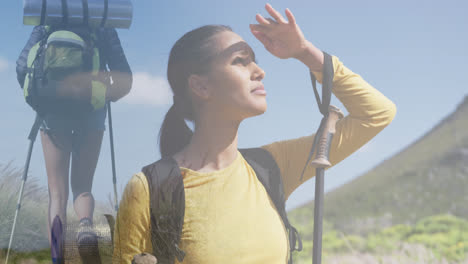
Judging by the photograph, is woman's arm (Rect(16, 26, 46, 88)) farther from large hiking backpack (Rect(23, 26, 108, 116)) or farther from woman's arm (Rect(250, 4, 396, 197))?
woman's arm (Rect(250, 4, 396, 197))

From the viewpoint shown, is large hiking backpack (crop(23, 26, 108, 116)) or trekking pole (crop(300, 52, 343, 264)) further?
trekking pole (crop(300, 52, 343, 264))

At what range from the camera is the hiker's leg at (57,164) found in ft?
4.86

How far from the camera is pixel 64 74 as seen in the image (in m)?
1.45

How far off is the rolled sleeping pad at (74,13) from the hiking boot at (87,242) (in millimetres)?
661

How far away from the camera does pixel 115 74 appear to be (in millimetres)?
1522

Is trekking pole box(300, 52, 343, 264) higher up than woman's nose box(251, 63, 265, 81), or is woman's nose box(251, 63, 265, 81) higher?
woman's nose box(251, 63, 265, 81)

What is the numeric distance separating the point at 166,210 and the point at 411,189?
1207 cm

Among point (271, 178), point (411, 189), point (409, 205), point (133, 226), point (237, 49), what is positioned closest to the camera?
point (133, 226)

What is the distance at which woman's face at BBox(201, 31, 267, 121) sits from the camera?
150 cm

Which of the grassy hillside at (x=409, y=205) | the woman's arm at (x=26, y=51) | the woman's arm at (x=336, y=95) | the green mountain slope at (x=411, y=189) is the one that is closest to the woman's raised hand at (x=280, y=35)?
the woman's arm at (x=336, y=95)

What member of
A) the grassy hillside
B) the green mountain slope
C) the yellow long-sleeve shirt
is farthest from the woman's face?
the green mountain slope

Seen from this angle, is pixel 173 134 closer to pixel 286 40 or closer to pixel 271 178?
pixel 271 178

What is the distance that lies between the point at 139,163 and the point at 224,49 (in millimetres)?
479

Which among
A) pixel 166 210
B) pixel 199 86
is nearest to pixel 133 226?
pixel 166 210
